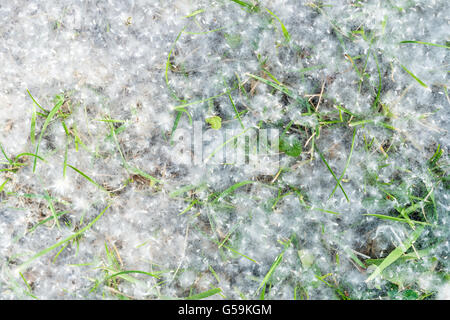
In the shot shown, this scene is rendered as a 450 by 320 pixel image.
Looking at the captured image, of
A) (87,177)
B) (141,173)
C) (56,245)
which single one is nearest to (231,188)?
(141,173)

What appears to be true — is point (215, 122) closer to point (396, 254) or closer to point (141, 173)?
point (141, 173)

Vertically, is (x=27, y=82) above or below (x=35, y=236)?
above

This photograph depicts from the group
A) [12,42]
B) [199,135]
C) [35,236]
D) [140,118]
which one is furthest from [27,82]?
[199,135]

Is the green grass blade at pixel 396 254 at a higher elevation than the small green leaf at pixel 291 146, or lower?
lower

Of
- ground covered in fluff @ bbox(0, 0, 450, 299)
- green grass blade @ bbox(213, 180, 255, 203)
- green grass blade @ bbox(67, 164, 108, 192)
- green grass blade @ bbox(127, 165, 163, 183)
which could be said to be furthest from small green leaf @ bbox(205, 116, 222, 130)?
green grass blade @ bbox(67, 164, 108, 192)

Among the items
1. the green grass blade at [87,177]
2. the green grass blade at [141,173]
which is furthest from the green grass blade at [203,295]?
the green grass blade at [87,177]

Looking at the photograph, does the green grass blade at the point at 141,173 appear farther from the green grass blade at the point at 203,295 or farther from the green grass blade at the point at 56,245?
the green grass blade at the point at 203,295

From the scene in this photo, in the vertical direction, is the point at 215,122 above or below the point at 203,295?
above
